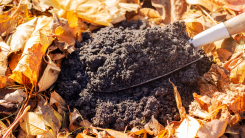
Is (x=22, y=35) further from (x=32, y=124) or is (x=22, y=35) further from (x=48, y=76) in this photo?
(x=32, y=124)

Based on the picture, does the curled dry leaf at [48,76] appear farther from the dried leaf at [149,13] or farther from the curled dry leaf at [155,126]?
the dried leaf at [149,13]

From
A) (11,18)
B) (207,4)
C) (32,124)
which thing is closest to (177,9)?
(207,4)

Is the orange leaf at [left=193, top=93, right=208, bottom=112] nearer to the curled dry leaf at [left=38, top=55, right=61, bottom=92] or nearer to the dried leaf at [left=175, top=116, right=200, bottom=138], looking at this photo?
the dried leaf at [left=175, top=116, right=200, bottom=138]

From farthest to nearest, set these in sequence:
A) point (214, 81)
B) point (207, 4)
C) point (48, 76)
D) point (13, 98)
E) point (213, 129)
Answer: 1. point (207, 4)
2. point (214, 81)
3. point (48, 76)
4. point (13, 98)
5. point (213, 129)

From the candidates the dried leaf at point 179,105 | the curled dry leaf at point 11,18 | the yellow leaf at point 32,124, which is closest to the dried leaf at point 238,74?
the dried leaf at point 179,105

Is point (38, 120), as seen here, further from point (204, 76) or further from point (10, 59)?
point (204, 76)

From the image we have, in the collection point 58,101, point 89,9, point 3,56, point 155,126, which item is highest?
point 89,9
